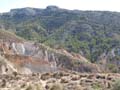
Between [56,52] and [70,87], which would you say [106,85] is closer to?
[70,87]

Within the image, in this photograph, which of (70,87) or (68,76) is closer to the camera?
(70,87)

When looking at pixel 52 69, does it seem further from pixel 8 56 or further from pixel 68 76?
pixel 68 76

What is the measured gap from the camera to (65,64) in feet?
528

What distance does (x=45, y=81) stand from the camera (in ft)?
162

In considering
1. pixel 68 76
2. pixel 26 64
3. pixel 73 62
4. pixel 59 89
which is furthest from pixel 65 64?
pixel 59 89

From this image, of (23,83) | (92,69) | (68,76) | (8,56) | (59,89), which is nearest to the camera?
(59,89)

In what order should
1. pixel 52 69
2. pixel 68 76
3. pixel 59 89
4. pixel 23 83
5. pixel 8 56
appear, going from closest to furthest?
pixel 59 89 → pixel 23 83 → pixel 68 76 → pixel 8 56 → pixel 52 69

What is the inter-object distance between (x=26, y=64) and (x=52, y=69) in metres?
12.4

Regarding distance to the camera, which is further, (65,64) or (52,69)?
(65,64)

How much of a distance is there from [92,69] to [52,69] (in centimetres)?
3720

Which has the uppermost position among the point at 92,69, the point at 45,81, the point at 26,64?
the point at 45,81

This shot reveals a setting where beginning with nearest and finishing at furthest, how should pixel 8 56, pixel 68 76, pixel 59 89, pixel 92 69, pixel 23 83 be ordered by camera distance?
pixel 59 89
pixel 23 83
pixel 68 76
pixel 8 56
pixel 92 69

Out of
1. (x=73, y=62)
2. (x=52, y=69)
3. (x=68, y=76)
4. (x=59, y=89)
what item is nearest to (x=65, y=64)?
(x=73, y=62)

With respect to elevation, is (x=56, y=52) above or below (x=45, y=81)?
below
